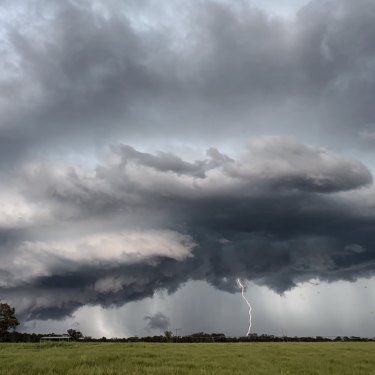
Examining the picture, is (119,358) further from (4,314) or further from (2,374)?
(4,314)

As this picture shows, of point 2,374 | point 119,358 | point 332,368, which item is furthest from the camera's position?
point 119,358

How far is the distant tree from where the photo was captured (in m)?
157

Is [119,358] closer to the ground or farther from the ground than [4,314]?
closer to the ground

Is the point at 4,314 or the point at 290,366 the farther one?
the point at 4,314

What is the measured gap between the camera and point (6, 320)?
157000mm

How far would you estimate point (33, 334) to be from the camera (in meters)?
193

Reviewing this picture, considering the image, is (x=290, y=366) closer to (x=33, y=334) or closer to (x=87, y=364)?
(x=87, y=364)

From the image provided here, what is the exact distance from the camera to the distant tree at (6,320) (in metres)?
157

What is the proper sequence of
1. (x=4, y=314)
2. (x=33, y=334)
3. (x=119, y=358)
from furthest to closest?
(x=33, y=334) → (x=4, y=314) → (x=119, y=358)

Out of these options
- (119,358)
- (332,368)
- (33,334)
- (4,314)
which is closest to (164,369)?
(119,358)

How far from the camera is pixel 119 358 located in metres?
37.2

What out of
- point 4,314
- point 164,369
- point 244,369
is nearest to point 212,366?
point 244,369

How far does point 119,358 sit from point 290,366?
1292 cm

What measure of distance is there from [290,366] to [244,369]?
5.21m
